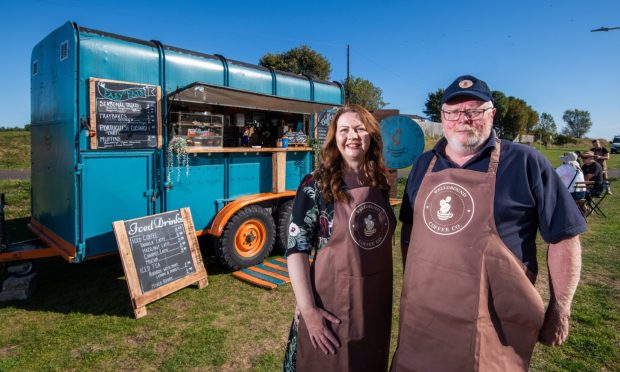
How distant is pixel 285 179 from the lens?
670 cm

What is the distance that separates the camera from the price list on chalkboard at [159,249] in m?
4.52

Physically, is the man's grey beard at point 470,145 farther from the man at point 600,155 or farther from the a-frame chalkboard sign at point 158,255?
the man at point 600,155

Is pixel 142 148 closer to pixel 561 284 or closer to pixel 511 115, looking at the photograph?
pixel 561 284

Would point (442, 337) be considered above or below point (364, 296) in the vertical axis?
below

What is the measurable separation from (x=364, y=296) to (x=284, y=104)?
454cm

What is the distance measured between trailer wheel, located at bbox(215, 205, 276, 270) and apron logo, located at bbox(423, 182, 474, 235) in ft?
13.3

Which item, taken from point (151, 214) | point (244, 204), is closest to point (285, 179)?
point (244, 204)

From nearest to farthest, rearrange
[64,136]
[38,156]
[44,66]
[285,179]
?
[64,136]
[44,66]
[38,156]
[285,179]

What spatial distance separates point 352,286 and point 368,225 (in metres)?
0.33

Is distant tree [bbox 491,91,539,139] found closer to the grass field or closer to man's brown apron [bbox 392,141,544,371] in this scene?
the grass field

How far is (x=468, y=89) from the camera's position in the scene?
1.97 metres

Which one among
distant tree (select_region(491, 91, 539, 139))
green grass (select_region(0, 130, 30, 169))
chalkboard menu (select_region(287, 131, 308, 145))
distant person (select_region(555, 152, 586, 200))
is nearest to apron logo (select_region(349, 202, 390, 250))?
chalkboard menu (select_region(287, 131, 308, 145))

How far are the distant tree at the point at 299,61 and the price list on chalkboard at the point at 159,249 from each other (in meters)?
30.3

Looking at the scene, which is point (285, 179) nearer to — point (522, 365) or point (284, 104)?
point (284, 104)
